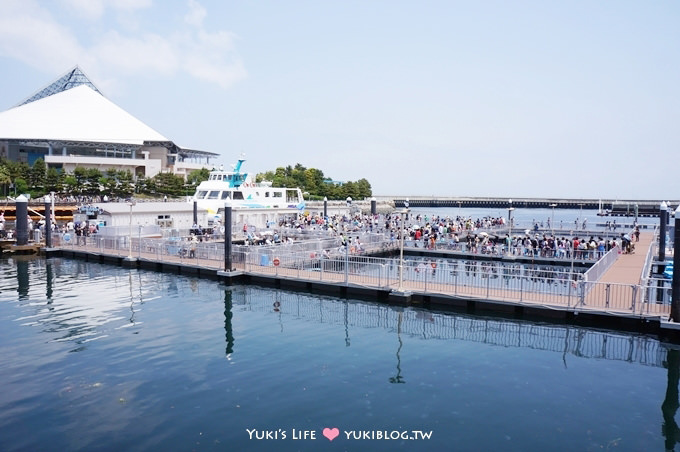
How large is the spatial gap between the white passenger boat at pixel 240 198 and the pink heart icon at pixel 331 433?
136ft

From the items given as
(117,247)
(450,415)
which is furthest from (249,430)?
(117,247)

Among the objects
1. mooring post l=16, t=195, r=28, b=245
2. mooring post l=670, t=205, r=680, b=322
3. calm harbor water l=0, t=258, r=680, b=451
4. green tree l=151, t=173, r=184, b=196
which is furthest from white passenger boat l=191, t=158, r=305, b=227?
mooring post l=670, t=205, r=680, b=322

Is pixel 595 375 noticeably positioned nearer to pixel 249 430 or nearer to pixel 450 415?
pixel 450 415

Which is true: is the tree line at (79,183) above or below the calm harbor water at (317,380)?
above

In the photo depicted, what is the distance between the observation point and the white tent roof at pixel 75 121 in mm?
94000

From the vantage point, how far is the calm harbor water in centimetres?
1172

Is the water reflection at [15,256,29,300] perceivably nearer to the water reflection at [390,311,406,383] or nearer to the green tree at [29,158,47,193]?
the water reflection at [390,311,406,383]

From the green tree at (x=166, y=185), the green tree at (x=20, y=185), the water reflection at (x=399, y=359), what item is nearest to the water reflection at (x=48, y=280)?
the water reflection at (x=399, y=359)

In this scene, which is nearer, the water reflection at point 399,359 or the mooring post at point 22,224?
the water reflection at point 399,359

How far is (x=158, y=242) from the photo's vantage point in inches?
1372

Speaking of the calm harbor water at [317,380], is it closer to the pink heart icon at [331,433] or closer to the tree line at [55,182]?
the pink heart icon at [331,433]

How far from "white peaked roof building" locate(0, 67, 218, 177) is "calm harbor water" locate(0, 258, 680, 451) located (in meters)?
75.7

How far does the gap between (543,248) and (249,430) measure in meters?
33.7

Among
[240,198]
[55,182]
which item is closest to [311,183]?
[55,182]
